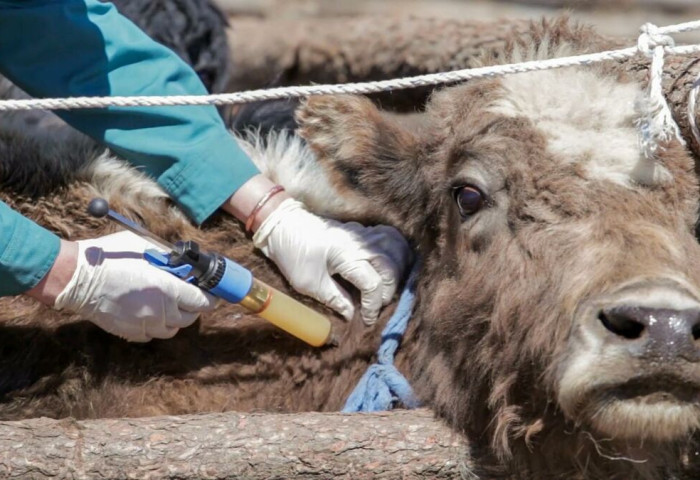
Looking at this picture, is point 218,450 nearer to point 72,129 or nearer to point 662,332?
point 662,332

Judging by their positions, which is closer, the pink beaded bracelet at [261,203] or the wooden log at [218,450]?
the wooden log at [218,450]

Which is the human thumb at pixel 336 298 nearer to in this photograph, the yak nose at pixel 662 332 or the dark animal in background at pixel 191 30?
the yak nose at pixel 662 332

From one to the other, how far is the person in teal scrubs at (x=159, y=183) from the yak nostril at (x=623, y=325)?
3.77 ft

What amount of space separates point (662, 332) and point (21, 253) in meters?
1.84

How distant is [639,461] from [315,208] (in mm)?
1539

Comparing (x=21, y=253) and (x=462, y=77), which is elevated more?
(x=462, y=77)

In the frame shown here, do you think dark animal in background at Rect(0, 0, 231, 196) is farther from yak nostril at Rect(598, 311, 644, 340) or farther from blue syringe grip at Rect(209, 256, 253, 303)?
yak nostril at Rect(598, 311, 644, 340)

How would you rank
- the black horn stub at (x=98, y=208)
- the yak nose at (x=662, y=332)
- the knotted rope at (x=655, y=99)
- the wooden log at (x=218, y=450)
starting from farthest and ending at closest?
the black horn stub at (x=98, y=208), the knotted rope at (x=655, y=99), the wooden log at (x=218, y=450), the yak nose at (x=662, y=332)

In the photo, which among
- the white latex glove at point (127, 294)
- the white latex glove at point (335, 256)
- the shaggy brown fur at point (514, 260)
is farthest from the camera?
the white latex glove at point (335, 256)

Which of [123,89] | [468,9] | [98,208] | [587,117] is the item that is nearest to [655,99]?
[587,117]

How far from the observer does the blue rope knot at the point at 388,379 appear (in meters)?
3.59

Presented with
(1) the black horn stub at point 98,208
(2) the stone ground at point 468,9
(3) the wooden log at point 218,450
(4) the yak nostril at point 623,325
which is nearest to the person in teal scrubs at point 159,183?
(1) the black horn stub at point 98,208

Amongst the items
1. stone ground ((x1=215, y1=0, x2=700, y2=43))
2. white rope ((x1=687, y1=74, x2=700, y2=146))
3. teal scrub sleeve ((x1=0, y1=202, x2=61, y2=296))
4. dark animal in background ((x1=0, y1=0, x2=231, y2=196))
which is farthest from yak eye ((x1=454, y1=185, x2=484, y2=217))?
stone ground ((x1=215, y1=0, x2=700, y2=43))

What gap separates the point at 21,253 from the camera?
3.45 meters
